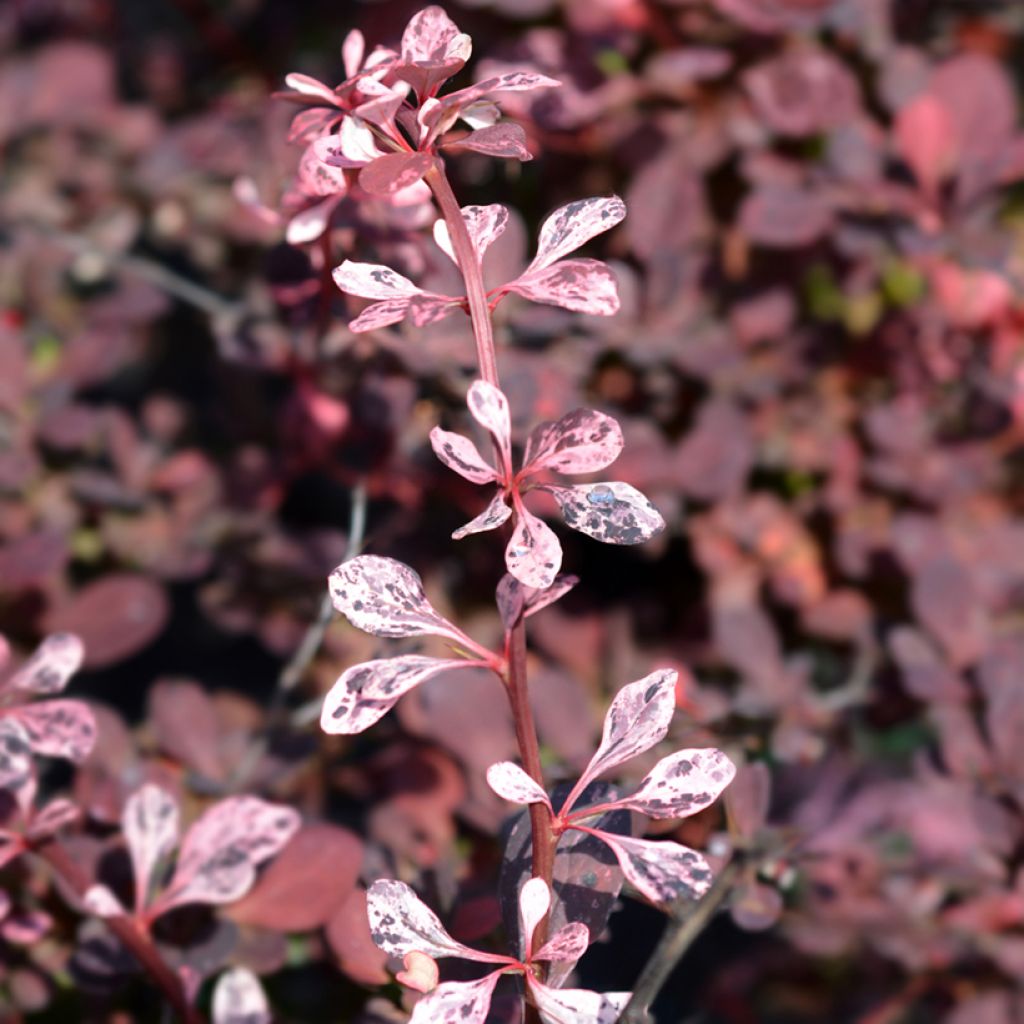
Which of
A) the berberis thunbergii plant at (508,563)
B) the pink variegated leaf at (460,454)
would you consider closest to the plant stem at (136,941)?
the berberis thunbergii plant at (508,563)

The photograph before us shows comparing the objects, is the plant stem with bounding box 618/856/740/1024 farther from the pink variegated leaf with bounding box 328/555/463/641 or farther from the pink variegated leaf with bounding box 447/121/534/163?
the pink variegated leaf with bounding box 447/121/534/163

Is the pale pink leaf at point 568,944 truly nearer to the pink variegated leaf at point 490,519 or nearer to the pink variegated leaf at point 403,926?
the pink variegated leaf at point 403,926

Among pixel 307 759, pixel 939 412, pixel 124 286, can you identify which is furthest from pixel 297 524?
pixel 939 412

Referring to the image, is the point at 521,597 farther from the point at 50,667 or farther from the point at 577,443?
the point at 50,667

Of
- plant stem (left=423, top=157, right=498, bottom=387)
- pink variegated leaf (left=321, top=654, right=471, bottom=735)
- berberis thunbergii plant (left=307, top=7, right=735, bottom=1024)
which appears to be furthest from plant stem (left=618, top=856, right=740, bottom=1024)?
plant stem (left=423, top=157, right=498, bottom=387)

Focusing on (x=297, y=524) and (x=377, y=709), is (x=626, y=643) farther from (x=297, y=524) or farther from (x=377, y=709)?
(x=377, y=709)

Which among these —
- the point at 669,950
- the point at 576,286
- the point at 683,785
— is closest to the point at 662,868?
the point at 683,785

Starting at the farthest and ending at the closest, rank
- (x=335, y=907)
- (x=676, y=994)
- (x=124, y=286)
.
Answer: (x=124, y=286)
(x=676, y=994)
(x=335, y=907)
